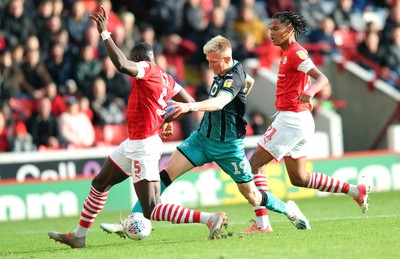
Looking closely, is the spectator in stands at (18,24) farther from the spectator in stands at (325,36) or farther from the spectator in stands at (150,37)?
the spectator in stands at (325,36)

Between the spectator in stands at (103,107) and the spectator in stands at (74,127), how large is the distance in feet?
Answer: 2.07

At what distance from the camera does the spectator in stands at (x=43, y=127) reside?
1797 cm

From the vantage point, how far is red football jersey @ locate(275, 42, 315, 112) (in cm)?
1104

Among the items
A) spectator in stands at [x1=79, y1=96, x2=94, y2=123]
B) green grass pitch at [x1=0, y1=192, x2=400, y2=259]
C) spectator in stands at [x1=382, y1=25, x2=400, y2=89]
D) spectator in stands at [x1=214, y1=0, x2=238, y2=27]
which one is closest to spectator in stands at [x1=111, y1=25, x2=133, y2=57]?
spectator in stands at [x1=79, y1=96, x2=94, y2=123]

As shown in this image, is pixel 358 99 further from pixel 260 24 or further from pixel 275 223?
pixel 275 223

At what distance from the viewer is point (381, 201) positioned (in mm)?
15547

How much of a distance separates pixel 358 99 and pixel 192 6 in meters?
4.37

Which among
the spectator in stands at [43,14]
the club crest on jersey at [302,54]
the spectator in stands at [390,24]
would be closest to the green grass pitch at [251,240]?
the club crest on jersey at [302,54]

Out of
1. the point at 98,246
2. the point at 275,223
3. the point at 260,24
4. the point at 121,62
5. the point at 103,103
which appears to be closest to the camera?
the point at 121,62

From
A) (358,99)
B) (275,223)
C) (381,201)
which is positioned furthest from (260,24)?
(275,223)

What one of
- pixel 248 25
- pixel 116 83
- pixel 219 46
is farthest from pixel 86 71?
pixel 219 46

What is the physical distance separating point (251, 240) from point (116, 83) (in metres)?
9.97

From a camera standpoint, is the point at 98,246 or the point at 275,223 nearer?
the point at 98,246

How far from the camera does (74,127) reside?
18.1 m
